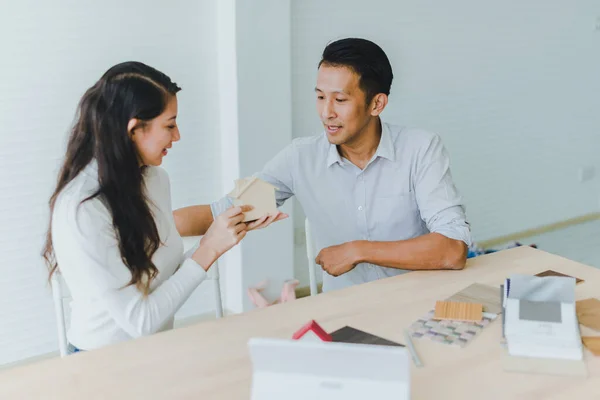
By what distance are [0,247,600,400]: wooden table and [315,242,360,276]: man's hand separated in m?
0.18

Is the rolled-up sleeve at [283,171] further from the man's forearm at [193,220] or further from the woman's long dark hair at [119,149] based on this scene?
the woman's long dark hair at [119,149]

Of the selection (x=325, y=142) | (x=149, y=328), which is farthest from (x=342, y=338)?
(x=325, y=142)

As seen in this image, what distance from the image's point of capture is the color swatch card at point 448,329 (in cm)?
163

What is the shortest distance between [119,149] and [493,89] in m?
3.07

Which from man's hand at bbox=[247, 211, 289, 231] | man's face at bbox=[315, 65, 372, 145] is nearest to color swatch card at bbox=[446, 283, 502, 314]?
man's hand at bbox=[247, 211, 289, 231]

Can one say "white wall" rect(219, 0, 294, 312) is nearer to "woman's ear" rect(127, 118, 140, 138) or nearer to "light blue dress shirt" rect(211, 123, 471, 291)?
"light blue dress shirt" rect(211, 123, 471, 291)

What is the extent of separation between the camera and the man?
7.44ft

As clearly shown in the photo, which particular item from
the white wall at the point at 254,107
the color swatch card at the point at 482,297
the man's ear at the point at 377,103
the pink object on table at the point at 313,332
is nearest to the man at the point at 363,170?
the man's ear at the point at 377,103

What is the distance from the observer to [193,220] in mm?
2236

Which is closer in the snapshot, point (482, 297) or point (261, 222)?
point (482, 297)

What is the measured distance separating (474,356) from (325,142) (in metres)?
1.04

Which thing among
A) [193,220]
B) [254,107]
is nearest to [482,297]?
[193,220]

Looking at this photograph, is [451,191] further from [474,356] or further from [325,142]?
[474,356]

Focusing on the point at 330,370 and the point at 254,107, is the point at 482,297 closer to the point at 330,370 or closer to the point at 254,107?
the point at 330,370
